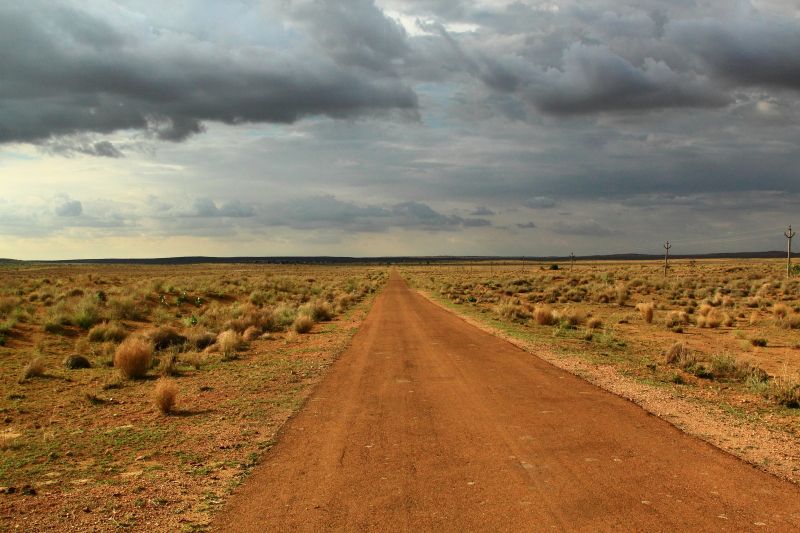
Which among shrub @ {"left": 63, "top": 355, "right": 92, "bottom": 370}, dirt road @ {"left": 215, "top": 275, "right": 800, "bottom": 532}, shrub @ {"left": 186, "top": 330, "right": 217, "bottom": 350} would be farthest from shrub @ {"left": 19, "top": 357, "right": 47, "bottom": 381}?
dirt road @ {"left": 215, "top": 275, "right": 800, "bottom": 532}

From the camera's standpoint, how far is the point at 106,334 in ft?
70.1

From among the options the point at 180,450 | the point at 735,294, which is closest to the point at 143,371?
the point at 180,450

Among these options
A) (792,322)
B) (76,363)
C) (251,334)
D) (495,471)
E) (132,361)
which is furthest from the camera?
(792,322)

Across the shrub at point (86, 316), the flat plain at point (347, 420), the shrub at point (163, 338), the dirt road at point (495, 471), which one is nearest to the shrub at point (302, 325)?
the flat plain at point (347, 420)

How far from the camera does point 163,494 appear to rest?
6387mm

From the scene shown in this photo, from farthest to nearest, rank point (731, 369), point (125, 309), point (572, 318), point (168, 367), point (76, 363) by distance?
1. point (125, 309)
2. point (572, 318)
3. point (76, 363)
4. point (168, 367)
5. point (731, 369)

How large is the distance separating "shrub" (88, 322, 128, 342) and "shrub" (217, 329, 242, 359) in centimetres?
526

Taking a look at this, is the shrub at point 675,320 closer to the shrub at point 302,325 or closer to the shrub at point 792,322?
the shrub at point 792,322

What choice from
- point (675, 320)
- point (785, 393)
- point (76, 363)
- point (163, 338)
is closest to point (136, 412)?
point (76, 363)

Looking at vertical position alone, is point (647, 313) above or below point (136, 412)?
above

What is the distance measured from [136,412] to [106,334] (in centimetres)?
1214

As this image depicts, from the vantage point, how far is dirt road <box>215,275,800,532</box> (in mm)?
5492

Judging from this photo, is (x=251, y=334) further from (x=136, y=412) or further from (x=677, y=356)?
(x=677, y=356)

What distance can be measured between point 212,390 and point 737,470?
998 cm
